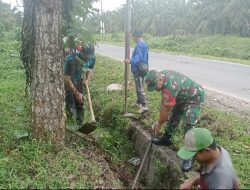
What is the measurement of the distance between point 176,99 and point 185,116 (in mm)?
281

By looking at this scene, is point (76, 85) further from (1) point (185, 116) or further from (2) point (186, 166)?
(2) point (186, 166)

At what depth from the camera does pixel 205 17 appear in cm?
3934

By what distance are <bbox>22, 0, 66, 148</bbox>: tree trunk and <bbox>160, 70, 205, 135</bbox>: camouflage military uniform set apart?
147cm

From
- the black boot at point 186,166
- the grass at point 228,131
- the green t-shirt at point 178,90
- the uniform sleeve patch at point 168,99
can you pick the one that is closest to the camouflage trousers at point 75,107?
the grass at point 228,131

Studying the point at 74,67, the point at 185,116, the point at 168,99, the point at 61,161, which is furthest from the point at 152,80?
the point at 74,67

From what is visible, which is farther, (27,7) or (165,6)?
(165,6)

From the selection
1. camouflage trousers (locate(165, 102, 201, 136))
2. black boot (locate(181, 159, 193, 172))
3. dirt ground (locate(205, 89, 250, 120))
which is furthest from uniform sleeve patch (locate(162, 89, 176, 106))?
dirt ground (locate(205, 89, 250, 120))

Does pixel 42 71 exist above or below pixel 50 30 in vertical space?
below

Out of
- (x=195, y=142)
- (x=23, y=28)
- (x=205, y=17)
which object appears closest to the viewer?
(x=195, y=142)

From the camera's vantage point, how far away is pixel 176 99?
493 centimetres

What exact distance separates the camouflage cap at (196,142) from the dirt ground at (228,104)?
182 inches

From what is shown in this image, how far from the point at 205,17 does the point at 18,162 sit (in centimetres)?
3800

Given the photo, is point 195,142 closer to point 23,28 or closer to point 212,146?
point 212,146

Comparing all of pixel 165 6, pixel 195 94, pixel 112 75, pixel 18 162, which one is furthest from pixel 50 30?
pixel 165 6
